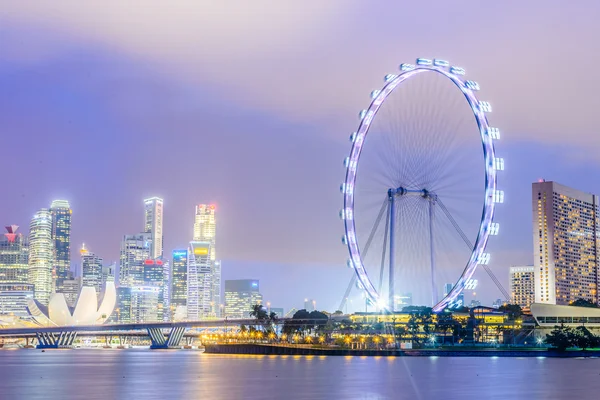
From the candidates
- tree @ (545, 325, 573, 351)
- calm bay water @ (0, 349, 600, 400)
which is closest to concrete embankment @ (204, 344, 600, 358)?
tree @ (545, 325, 573, 351)

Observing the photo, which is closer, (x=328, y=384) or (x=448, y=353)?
(x=328, y=384)

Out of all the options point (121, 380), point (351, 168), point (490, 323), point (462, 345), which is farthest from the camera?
point (490, 323)

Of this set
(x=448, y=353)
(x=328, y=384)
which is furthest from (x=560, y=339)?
(x=328, y=384)

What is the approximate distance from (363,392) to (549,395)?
1118 cm

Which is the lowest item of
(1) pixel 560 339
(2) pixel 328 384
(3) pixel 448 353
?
(2) pixel 328 384

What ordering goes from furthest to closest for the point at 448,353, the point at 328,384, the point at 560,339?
the point at 560,339 < the point at 448,353 < the point at 328,384

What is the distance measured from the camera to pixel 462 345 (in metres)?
133

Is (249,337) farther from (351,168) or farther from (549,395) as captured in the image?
(549,395)

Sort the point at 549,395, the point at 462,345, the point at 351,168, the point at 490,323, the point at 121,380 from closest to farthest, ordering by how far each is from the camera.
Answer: the point at 549,395, the point at 121,380, the point at 351,168, the point at 462,345, the point at 490,323

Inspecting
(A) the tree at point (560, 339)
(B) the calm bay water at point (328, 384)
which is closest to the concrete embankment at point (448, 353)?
(A) the tree at point (560, 339)

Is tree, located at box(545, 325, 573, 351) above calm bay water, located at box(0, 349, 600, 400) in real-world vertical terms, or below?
above

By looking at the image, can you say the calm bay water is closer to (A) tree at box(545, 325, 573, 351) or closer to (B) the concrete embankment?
(B) the concrete embankment

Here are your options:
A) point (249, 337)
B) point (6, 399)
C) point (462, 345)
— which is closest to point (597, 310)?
point (462, 345)

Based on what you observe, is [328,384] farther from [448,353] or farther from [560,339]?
[560,339]
